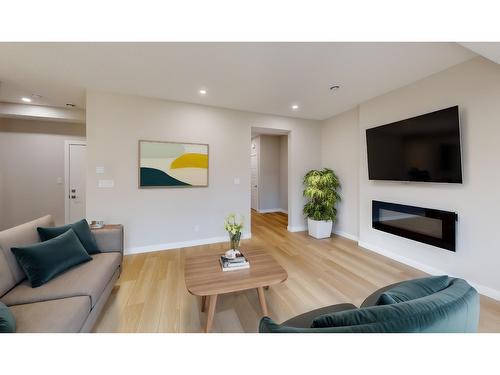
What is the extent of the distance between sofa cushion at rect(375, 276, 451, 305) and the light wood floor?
3.43ft

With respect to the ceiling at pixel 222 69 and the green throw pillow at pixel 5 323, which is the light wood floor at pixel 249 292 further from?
the ceiling at pixel 222 69

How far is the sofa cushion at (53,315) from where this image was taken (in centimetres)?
101

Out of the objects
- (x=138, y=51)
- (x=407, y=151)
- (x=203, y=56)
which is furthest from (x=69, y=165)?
(x=407, y=151)

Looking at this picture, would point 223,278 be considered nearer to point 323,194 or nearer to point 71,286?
point 71,286

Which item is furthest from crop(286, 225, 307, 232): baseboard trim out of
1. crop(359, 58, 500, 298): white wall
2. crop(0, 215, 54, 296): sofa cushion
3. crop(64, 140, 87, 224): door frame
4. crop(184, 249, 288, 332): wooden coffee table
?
crop(64, 140, 87, 224): door frame

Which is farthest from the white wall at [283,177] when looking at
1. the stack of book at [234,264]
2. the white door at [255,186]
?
the stack of book at [234,264]

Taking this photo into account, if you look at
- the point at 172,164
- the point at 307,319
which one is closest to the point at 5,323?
the point at 307,319

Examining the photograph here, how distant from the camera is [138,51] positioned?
187cm

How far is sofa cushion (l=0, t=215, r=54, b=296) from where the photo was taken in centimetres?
128

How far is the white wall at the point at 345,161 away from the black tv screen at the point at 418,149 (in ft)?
1.71

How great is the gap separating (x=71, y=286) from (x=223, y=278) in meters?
1.08
